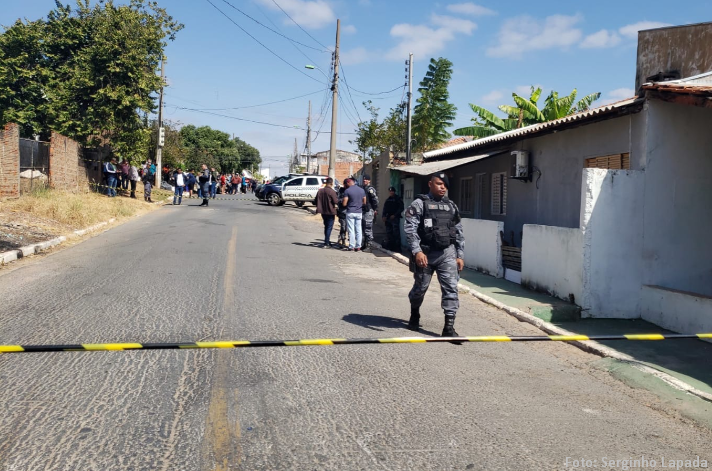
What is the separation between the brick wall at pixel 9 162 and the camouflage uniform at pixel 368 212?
34.5ft

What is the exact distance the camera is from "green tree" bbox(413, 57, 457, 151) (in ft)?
95.9

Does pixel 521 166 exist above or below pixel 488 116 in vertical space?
below

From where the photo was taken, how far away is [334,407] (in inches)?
173

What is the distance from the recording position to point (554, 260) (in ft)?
31.5

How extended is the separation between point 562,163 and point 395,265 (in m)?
4.20

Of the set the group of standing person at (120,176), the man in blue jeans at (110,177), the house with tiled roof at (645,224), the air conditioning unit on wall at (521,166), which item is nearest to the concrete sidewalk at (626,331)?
the house with tiled roof at (645,224)

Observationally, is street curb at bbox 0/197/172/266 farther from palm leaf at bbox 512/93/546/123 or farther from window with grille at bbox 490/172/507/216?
palm leaf at bbox 512/93/546/123

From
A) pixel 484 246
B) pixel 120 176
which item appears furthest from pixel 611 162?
pixel 120 176

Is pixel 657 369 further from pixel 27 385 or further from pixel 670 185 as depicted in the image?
pixel 27 385

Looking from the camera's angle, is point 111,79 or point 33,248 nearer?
point 33,248

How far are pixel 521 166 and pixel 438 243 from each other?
719 cm

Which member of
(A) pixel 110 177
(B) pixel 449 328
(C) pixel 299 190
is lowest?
(B) pixel 449 328

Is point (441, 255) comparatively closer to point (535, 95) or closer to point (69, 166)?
point (535, 95)

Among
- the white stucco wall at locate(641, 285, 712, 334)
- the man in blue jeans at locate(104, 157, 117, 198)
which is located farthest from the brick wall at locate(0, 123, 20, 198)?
the white stucco wall at locate(641, 285, 712, 334)
